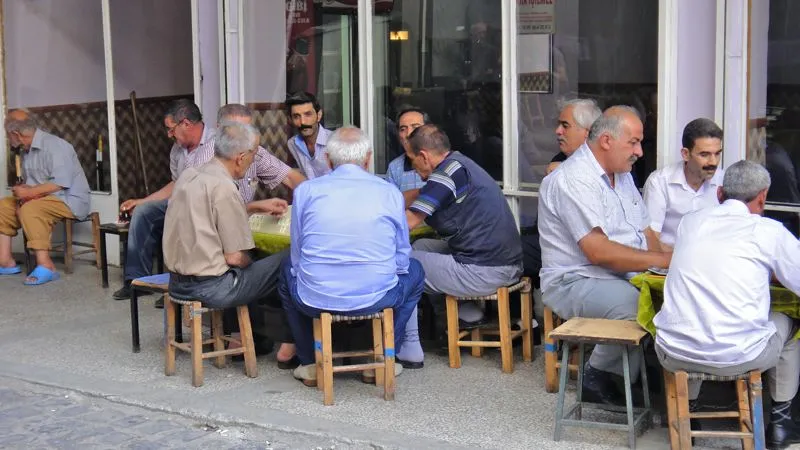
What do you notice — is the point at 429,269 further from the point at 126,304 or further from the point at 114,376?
the point at 126,304

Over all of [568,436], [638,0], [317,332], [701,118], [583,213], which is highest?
[638,0]

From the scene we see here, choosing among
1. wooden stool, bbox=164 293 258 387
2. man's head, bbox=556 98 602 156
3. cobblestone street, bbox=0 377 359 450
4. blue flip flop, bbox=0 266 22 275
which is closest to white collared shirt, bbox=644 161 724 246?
man's head, bbox=556 98 602 156

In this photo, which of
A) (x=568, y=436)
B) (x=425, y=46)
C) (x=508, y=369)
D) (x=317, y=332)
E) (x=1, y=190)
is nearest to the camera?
(x=568, y=436)

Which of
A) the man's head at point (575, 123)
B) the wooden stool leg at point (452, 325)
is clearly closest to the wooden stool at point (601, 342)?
the wooden stool leg at point (452, 325)

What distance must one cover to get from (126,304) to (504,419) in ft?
12.7

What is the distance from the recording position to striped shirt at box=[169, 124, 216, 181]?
27.0 feet

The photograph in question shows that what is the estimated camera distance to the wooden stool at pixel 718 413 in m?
5.04

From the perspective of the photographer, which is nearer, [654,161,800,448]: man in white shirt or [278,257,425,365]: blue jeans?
[654,161,800,448]: man in white shirt

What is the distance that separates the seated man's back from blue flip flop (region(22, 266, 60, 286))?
411cm

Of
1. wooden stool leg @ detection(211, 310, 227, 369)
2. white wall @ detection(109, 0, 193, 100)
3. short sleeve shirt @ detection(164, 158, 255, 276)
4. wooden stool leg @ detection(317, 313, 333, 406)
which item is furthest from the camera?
white wall @ detection(109, 0, 193, 100)

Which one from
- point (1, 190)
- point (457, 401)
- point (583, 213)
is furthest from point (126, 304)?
point (583, 213)

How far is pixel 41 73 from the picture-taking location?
10805 mm

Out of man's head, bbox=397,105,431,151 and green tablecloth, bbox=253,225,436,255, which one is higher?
man's head, bbox=397,105,431,151

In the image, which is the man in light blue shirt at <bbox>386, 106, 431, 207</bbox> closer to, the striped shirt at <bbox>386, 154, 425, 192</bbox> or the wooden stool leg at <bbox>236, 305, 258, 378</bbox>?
the striped shirt at <bbox>386, 154, 425, 192</bbox>
